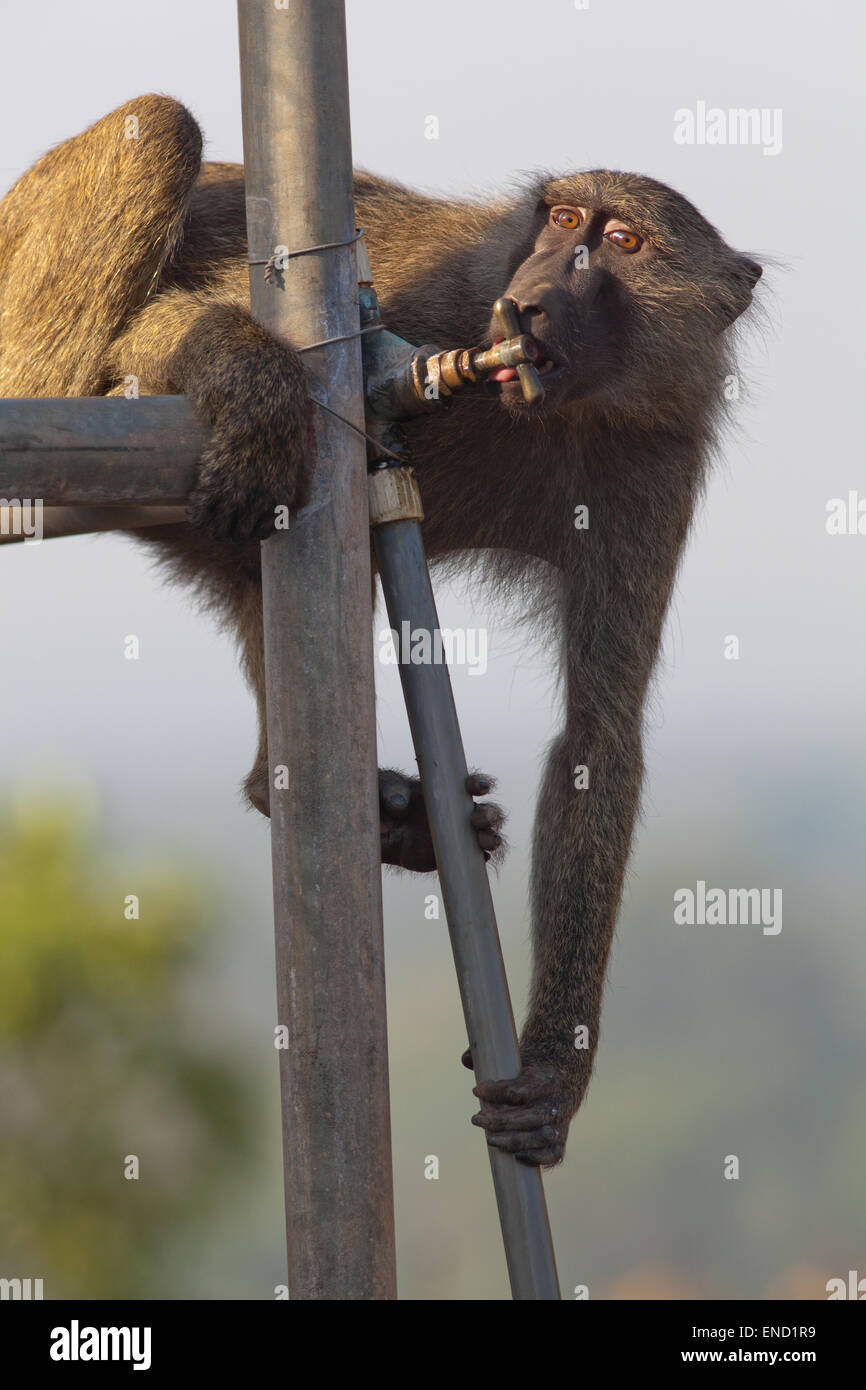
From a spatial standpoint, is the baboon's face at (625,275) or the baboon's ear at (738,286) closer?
the baboon's face at (625,275)

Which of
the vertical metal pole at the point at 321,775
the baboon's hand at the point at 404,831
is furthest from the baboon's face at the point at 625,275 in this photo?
the vertical metal pole at the point at 321,775

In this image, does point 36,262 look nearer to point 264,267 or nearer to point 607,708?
point 264,267

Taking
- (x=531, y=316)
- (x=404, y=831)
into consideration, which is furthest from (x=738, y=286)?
(x=404, y=831)

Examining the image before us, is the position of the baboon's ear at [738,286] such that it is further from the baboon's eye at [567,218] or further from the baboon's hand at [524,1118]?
the baboon's hand at [524,1118]

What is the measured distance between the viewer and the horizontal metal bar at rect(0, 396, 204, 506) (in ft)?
7.84

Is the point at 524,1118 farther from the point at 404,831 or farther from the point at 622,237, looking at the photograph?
the point at 622,237

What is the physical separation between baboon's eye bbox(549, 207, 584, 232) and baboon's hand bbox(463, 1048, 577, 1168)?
2.22 m

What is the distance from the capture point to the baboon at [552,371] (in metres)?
Result: 3.80

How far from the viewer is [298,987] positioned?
2.49 meters

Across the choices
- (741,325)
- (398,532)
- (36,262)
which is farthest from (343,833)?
(741,325)

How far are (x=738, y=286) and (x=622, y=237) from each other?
483 mm

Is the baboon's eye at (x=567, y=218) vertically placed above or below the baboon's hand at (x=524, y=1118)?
above

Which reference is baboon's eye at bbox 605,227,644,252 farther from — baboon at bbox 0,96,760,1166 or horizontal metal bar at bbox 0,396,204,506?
horizontal metal bar at bbox 0,396,204,506

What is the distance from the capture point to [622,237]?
3.96 m
